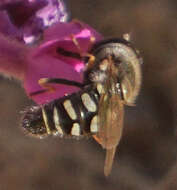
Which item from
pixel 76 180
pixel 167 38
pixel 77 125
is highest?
pixel 77 125

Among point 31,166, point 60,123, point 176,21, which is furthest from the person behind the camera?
point 176,21

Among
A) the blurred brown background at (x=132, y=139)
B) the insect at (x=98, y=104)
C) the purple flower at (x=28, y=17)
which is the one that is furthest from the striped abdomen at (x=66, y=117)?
the blurred brown background at (x=132, y=139)

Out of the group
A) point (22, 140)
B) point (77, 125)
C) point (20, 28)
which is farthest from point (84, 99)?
point (22, 140)

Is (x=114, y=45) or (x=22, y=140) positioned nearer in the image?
(x=114, y=45)

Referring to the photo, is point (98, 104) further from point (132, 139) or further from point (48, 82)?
point (132, 139)

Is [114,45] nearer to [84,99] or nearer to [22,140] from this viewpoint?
[84,99]

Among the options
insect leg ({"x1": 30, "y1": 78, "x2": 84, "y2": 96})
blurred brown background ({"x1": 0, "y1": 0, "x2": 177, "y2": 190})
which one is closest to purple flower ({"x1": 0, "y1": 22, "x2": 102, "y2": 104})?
insect leg ({"x1": 30, "y1": 78, "x2": 84, "y2": 96})

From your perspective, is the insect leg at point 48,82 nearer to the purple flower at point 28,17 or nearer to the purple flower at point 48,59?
the purple flower at point 48,59

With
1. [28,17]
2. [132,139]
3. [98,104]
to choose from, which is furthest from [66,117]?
[132,139]
